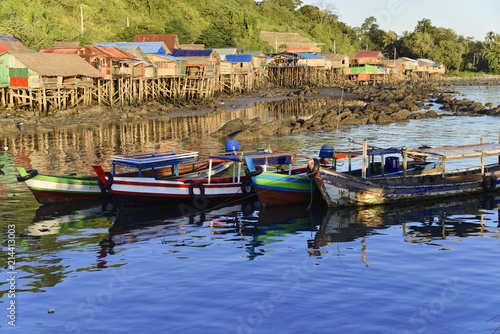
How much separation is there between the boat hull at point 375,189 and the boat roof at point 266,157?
195 centimetres

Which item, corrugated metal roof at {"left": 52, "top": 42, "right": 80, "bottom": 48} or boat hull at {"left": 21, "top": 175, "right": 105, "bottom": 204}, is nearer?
boat hull at {"left": 21, "top": 175, "right": 105, "bottom": 204}

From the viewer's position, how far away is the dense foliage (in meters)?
61.5

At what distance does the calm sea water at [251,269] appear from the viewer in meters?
9.54

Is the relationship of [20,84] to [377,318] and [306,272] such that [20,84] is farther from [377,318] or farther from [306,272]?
[377,318]

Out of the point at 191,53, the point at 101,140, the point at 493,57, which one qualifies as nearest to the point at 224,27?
the point at 191,53

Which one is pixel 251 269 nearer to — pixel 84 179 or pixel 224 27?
pixel 84 179

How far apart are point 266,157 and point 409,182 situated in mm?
4808

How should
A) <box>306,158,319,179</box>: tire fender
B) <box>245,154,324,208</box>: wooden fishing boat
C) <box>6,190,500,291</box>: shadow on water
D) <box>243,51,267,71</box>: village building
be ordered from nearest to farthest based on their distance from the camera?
<box>6,190,500,291</box>: shadow on water < <box>306,158,319,179</box>: tire fender < <box>245,154,324,208</box>: wooden fishing boat < <box>243,51,267,71</box>: village building

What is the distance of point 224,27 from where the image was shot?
78.2 meters

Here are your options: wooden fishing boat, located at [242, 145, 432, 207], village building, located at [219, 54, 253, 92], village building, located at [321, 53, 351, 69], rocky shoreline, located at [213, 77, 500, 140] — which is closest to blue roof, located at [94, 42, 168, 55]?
village building, located at [219, 54, 253, 92]

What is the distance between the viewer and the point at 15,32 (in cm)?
5041

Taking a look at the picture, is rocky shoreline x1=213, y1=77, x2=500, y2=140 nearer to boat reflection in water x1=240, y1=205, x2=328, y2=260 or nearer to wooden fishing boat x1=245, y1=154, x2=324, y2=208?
wooden fishing boat x1=245, y1=154, x2=324, y2=208

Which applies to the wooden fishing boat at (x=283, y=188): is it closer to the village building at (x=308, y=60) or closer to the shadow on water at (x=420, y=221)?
the shadow on water at (x=420, y=221)

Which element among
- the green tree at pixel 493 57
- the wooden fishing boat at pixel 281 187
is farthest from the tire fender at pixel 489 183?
the green tree at pixel 493 57
